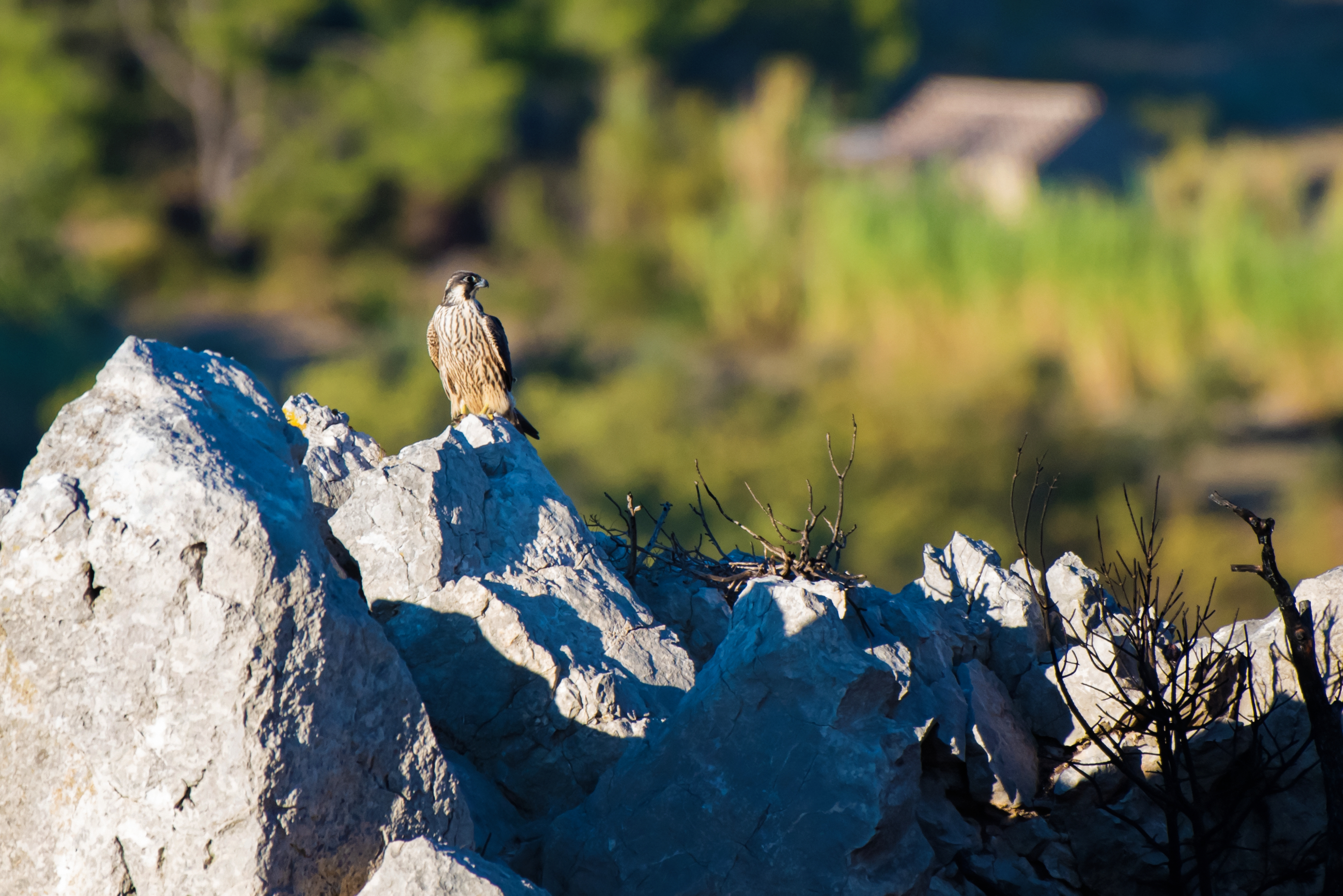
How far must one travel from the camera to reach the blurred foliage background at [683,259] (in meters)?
15.5

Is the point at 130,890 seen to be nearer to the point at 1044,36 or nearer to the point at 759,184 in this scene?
the point at 759,184

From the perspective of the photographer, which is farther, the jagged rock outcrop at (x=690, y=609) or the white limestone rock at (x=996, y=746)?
the jagged rock outcrop at (x=690, y=609)

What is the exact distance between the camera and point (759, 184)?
81.5ft

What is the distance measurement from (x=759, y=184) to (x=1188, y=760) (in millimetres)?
22534

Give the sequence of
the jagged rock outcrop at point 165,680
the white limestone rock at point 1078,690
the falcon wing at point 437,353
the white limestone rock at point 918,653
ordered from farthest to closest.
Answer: the falcon wing at point 437,353 < the white limestone rock at point 1078,690 < the white limestone rock at point 918,653 < the jagged rock outcrop at point 165,680

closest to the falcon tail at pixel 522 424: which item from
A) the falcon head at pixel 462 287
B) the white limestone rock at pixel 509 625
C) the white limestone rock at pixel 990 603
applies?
the falcon head at pixel 462 287

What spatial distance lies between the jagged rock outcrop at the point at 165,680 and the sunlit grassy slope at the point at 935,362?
364 inches

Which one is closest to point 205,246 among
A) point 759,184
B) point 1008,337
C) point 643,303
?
point 643,303

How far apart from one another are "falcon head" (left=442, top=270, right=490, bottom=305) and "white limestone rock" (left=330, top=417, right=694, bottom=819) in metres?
1.96

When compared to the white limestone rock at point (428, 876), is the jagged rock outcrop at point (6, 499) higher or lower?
higher

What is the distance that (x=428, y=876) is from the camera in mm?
2217

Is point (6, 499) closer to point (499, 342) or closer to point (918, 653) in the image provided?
point (918, 653)

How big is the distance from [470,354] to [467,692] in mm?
2345

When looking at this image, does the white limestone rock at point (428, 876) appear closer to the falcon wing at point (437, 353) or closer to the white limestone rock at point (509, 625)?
the white limestone rock at point (509, 625)
